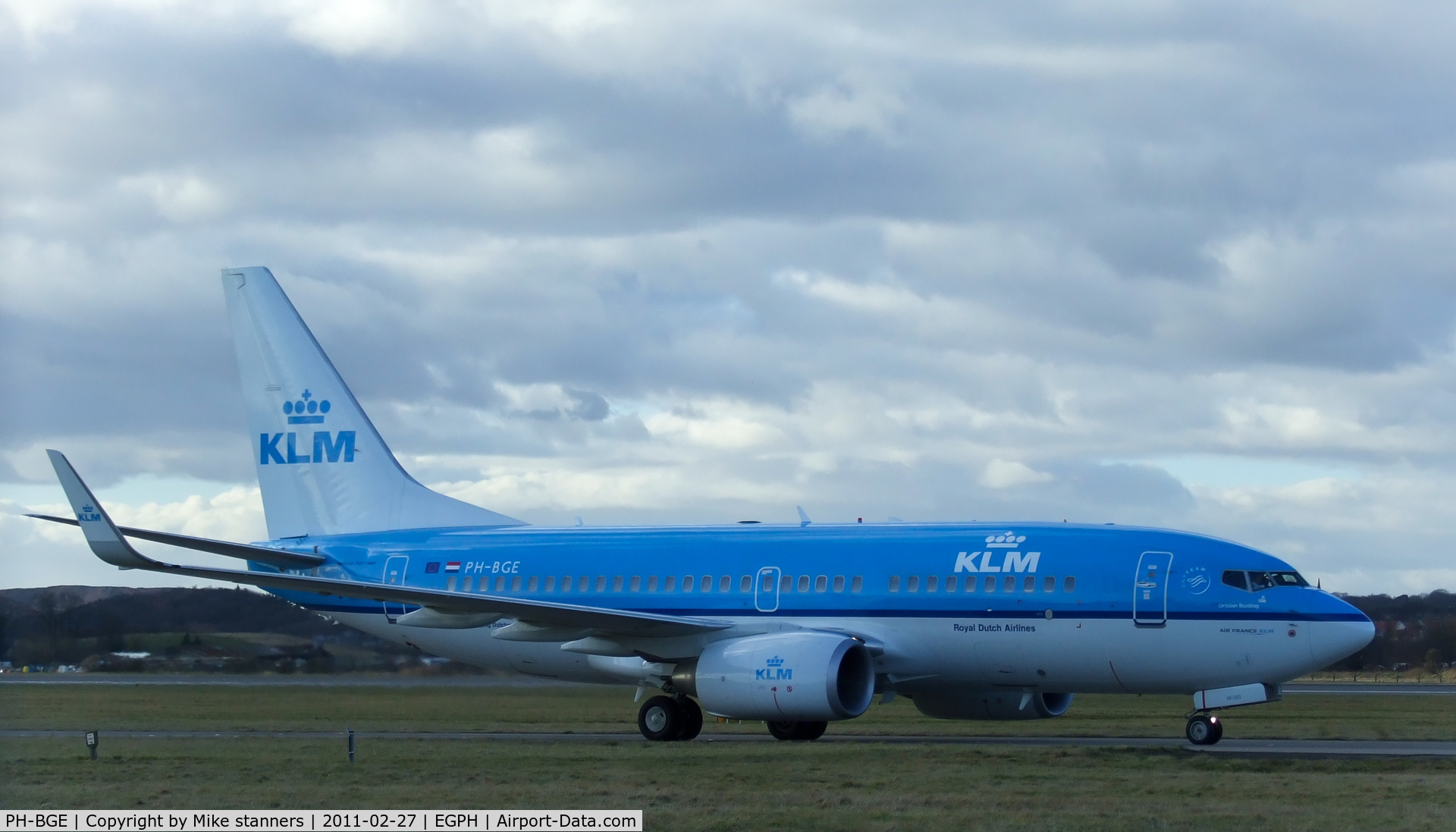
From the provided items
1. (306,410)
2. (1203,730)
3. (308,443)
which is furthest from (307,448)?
(1203,730)

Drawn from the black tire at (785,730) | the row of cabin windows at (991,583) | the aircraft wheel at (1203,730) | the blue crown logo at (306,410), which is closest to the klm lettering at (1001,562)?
the row of cabin windows at (991,583)

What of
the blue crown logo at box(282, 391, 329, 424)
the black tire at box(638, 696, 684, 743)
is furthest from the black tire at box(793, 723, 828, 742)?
the blue crown logo at box(282, 391, 329, 424)

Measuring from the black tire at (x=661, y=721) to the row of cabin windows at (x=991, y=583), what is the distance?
4.38m

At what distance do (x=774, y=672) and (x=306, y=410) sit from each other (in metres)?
14.1

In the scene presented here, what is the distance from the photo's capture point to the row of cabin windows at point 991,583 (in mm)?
26375

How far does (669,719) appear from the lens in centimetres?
2825

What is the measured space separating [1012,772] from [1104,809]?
385cm

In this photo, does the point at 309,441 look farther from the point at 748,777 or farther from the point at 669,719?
the point at 748,777

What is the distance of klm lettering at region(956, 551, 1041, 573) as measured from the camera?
2677 cm

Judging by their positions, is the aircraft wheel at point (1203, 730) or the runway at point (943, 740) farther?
the aircraft wheel at point (1203, 730)

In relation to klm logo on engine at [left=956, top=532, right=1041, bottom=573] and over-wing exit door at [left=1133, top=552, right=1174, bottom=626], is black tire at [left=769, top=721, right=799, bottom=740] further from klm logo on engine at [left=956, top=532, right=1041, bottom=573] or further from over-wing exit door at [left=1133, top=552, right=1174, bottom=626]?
over-wing exit door at [left=1133, top=552, right=1174, bottom=626]

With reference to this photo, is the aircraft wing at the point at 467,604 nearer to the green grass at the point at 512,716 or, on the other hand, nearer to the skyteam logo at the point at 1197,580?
the green grass at the point at 512,716

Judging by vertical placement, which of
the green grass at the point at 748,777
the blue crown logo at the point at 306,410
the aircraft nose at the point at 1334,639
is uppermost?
the blue crown logo at the point at 306,410

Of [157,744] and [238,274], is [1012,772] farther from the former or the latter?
[238,274]
